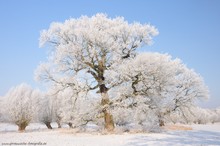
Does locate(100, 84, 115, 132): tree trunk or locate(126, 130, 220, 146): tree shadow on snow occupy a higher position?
locate(100, 84, 115, 132): tree trunk

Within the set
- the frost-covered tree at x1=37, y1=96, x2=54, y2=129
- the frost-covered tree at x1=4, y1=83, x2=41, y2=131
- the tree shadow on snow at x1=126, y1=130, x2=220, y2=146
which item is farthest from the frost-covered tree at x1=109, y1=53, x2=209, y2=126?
the frost-covered tree at x1=37, y1=96, x2=54, y2=129

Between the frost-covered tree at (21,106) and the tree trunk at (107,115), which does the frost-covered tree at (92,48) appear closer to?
the tree trunk at (107,115)

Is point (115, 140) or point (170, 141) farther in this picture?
point (115, 140)

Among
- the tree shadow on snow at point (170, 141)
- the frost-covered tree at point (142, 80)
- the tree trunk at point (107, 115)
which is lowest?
the tree shadow on snow at point (170, 141)

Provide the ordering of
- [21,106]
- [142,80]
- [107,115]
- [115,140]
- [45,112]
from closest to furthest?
[115,140], [142,80], [107,115], [21,106], [45,112]

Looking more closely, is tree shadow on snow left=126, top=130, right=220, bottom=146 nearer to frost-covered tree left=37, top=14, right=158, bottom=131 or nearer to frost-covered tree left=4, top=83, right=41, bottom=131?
frost-covered tree left=37, top=14, right=158, bottom=131

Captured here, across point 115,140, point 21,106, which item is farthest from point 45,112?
point 115,140

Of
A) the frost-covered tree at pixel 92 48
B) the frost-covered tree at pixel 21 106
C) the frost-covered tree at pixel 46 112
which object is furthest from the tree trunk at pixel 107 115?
the frost-covered tree at pixel 46 112

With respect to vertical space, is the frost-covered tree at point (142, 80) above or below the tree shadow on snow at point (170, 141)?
above

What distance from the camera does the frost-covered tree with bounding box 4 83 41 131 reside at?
50969 millimetres

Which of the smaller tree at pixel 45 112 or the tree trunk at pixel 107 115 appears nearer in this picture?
the tree trunk at pixel 107 115

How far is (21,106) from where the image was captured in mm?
51781

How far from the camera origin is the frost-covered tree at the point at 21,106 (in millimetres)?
50969

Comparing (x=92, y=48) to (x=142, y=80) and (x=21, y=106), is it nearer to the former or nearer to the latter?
(x=142, y=80)
